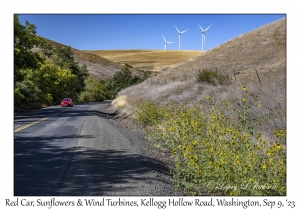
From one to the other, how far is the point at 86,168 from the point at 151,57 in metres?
101

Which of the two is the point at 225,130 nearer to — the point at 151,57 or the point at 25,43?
the point at 25,43

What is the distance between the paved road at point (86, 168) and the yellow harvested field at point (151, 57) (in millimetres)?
77701

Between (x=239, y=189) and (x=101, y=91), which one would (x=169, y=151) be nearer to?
(x=239, y=189)

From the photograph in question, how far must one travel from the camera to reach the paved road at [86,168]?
693 centimetres

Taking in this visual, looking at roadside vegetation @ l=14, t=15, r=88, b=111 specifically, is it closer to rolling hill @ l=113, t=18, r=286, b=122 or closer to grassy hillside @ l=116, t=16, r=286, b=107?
rolling hill @ l=113, t=18, r=286, b=122

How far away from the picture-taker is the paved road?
6930 millimetres

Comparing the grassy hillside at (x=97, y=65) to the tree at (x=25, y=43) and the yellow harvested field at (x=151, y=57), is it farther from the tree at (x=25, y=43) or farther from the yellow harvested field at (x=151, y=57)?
the tree at (x=25, y=43)

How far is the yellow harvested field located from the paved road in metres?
77.7

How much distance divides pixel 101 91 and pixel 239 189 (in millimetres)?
83609

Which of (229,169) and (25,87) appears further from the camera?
(25,87)

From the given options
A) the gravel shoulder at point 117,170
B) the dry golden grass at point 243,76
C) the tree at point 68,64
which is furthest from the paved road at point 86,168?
the tree at point 68,64
